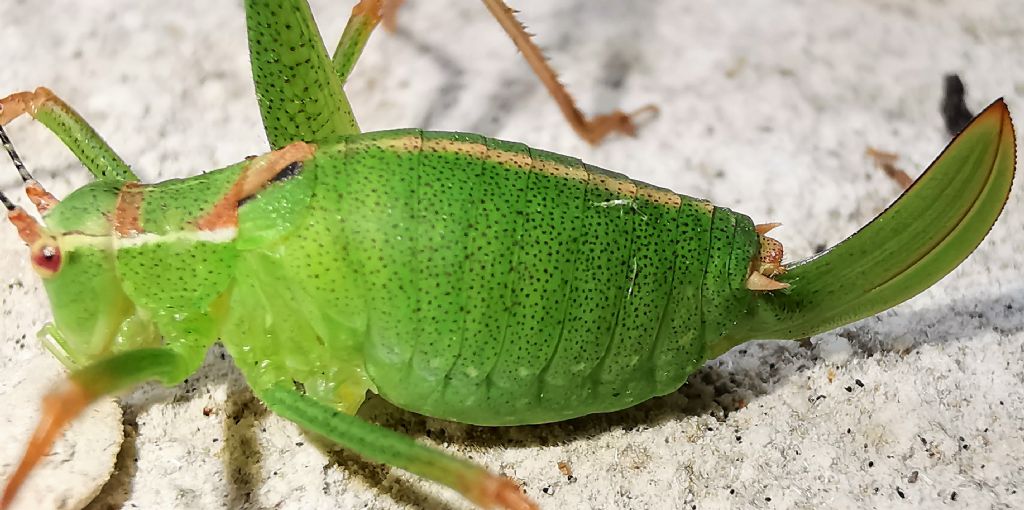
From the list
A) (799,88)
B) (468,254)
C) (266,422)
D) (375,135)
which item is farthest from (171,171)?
(799,88)

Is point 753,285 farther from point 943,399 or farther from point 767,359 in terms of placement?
point 943,399

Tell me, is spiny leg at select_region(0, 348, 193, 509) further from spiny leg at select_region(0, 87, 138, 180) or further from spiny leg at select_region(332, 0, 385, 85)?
spiny leg at select_region(332, 0, 385, 85)

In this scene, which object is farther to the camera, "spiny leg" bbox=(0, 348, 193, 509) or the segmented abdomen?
the segmented abdomen

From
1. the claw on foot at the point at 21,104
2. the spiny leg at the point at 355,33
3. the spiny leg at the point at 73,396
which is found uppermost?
the claw on foot at the point at 21,104

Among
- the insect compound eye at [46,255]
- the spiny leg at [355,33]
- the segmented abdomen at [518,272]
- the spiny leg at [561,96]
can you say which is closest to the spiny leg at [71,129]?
the insect compound eye at [46,255]

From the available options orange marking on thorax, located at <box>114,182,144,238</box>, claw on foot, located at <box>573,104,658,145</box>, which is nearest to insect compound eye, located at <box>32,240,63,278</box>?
orange marking on thorax, located at <box>114,182,144,238</box>

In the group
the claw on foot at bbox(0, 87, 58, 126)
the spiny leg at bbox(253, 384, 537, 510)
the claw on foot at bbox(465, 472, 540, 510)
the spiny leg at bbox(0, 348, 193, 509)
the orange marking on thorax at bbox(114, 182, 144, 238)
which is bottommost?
the claw on foot at bbox(465, 472, 540, 510)

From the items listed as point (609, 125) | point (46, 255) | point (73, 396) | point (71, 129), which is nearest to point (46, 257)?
point (46, 255)

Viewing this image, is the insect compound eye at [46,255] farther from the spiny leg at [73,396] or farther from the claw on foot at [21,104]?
the claw on foot at [21,104]
